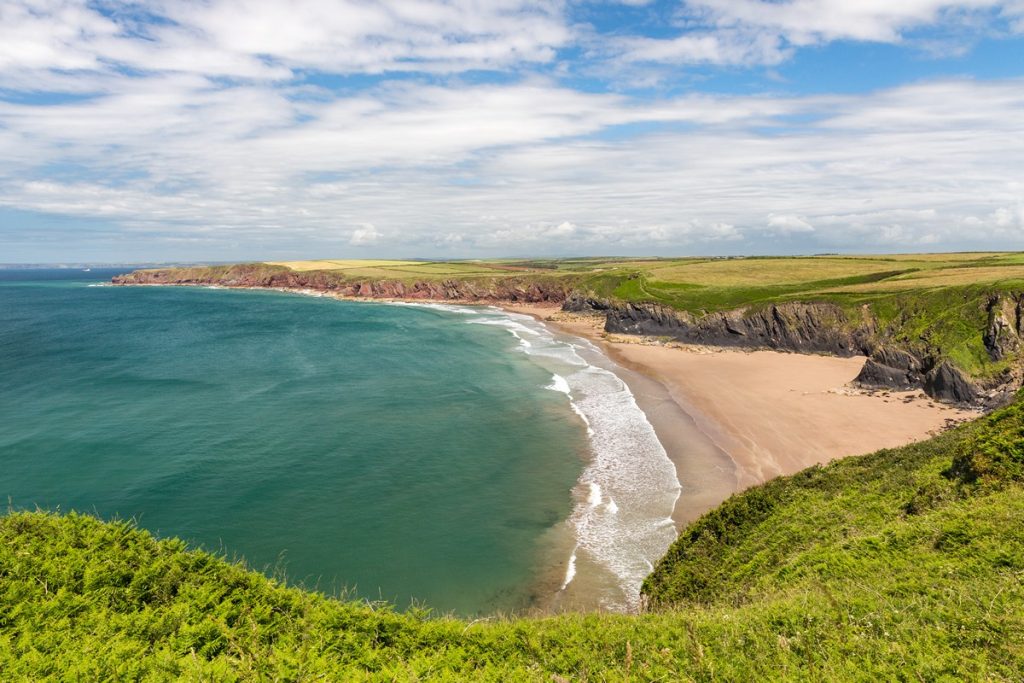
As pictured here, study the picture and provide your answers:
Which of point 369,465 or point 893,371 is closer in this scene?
point 369,465

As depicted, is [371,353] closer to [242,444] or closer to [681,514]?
[242,444]

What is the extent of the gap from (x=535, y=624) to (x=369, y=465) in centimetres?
2550

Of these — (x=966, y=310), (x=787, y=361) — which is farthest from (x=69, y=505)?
(x=966, y=310)

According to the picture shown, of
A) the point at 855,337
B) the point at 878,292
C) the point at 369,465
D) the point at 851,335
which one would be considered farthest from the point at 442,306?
the point at 369,465

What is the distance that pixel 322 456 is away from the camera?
37594 millimetres

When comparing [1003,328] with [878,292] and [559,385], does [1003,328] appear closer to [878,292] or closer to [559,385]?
[878,292]

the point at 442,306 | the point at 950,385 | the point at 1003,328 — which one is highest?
the point at 1003,328

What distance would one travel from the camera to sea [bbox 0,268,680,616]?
25.0m

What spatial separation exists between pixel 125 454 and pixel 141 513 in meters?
11.0

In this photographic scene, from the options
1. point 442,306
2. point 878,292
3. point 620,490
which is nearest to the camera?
point 620,490

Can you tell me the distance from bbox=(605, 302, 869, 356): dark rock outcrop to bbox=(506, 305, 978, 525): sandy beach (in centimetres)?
297

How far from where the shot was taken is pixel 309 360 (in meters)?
72.6

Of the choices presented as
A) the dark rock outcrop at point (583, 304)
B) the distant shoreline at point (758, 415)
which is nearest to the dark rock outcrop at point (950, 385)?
the distant shoreline at point (758, 415)

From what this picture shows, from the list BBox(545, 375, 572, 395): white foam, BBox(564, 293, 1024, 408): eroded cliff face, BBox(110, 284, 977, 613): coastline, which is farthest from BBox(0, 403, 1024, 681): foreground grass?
BBox(564, 293, 1024, 408): eroded cliff face
